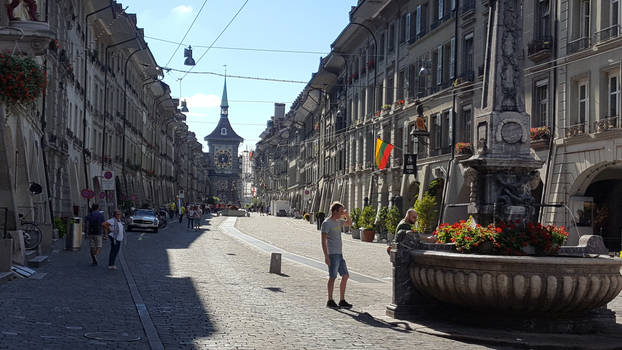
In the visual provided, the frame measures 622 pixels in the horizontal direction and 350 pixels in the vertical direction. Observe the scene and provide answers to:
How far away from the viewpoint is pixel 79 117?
46.6 metres

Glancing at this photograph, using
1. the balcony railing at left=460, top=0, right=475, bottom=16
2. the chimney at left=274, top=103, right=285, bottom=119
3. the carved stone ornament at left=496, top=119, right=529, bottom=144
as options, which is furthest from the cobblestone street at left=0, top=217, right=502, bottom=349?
the chimney at left=274, top=103, right=285, bottom=119

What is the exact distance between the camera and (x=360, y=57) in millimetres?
56750

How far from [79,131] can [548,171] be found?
28076 millimetres

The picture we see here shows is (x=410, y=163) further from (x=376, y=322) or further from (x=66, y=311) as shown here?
(x=66, y=311)

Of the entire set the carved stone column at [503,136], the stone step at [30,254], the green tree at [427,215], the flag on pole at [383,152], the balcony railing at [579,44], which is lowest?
the stone step at [30,254]

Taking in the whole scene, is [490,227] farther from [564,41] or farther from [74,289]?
[564,41]

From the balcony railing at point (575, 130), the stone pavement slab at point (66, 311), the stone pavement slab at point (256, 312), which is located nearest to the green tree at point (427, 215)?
the balcony railing at point (575, 130)

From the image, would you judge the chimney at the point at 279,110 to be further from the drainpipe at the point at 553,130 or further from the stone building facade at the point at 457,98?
the drainpipe at the point at 553,130

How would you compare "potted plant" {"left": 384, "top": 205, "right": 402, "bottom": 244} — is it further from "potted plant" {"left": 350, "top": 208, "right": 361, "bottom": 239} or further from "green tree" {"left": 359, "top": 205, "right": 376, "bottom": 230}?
"potted plant" {"left": 350, "top": 208, "right": 361, "bottom": 239}

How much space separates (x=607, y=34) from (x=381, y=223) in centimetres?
1893

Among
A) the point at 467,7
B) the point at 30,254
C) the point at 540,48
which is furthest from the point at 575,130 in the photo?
the point at 30,254

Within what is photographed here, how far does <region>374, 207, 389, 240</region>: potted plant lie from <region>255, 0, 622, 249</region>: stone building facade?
6.01 feet

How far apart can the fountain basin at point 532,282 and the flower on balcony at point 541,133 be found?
1779cm

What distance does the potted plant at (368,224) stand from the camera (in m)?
42.4
